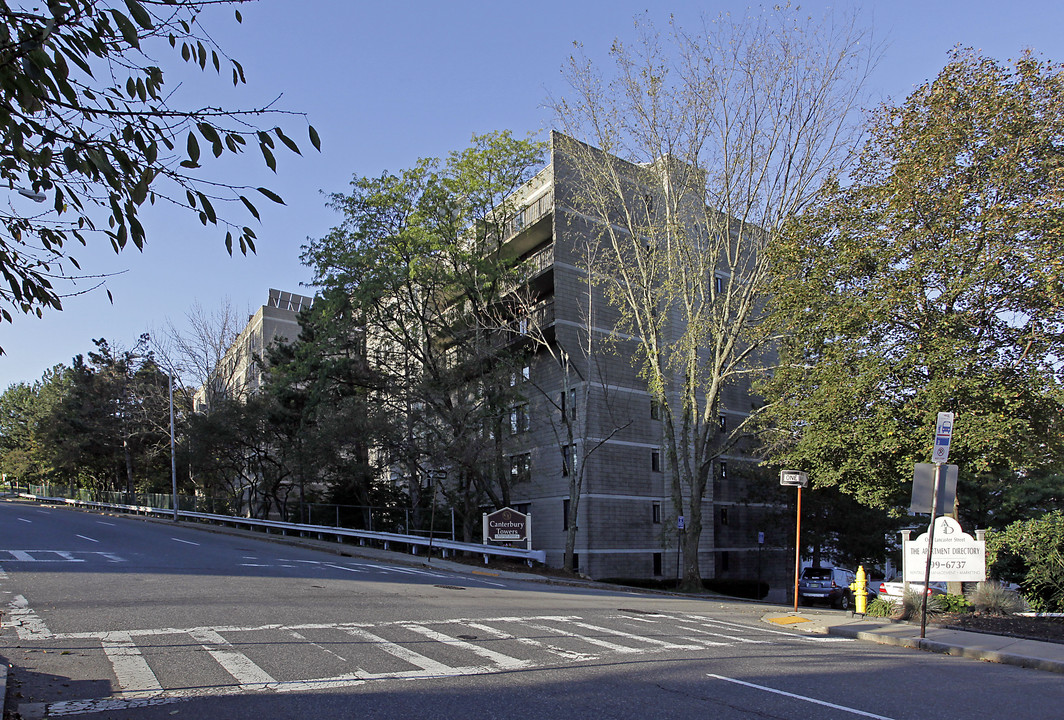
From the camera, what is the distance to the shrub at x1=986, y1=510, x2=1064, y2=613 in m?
14.6

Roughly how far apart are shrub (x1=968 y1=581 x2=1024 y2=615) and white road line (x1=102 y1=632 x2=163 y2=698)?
1409 centimetres

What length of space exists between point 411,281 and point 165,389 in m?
28.7

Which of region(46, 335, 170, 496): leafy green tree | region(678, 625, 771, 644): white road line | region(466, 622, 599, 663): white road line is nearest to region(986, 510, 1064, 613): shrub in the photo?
region(678, 625, 771, 644): white road line

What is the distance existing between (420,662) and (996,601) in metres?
11.7

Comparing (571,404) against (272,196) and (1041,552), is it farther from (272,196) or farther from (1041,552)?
(272,196)

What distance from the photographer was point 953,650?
35.9 ft

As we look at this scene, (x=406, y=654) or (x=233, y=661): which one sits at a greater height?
(x=233, y=661)

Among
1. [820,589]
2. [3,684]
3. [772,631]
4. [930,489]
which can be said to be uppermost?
[930,489]

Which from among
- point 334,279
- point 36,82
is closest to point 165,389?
point 334,279

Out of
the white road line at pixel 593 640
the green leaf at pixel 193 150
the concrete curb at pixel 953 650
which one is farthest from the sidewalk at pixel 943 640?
the green leaf at pixel 193 150

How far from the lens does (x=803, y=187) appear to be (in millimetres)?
25625

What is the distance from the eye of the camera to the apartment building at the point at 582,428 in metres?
34.0

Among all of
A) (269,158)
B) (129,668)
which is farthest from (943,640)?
(269,158)

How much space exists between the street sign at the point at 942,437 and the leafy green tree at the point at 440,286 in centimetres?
1942
